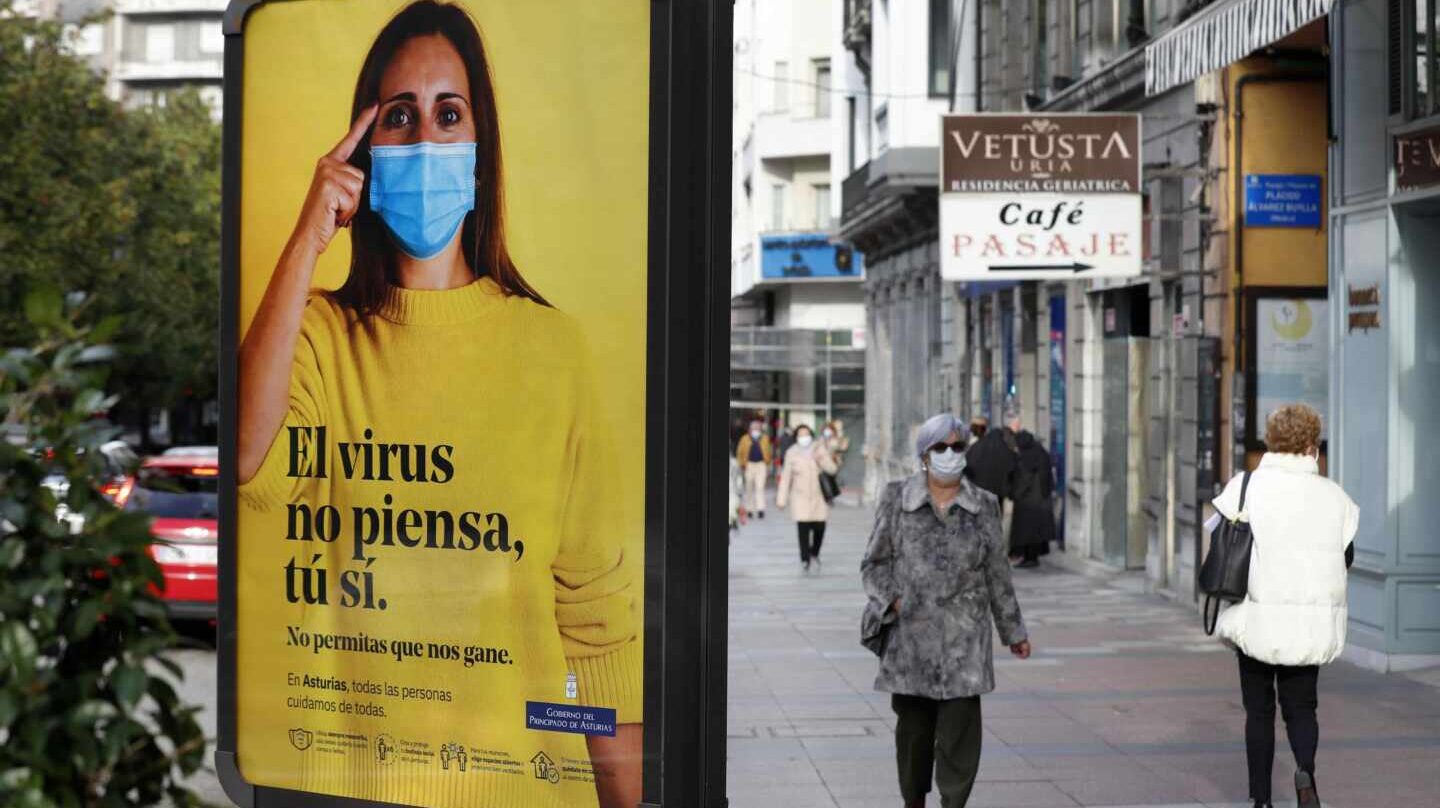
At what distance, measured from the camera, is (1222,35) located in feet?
43.5

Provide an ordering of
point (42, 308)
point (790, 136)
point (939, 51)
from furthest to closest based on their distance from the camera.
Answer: point (790, 136) → point (939, 51) → point (42, 308)

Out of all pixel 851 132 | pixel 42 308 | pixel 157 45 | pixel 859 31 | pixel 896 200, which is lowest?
pixel 42 308

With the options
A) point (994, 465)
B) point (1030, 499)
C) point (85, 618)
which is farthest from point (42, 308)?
point (1030, 499)

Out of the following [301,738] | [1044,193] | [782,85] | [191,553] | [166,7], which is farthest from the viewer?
[166,7]

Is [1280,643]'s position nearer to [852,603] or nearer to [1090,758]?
[1090,758]

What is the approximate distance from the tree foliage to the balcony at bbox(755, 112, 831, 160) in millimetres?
16192

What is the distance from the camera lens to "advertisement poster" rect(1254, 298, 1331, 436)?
16.1m

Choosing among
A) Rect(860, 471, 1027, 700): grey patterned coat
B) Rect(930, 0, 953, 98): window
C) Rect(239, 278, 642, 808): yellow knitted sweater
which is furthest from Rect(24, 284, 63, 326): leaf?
Rect(930, 0, 953, 98): window

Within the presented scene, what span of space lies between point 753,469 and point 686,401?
3034cm

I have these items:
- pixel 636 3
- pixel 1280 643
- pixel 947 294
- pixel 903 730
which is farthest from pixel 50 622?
pixel 947 294

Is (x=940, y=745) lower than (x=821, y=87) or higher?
lower

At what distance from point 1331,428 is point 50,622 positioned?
39.4 ft

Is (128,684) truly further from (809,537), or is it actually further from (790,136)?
(790,136)

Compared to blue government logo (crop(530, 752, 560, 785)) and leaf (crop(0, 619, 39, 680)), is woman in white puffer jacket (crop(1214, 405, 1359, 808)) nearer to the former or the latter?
blue government logo (crop(530, 752, 560, 785))
